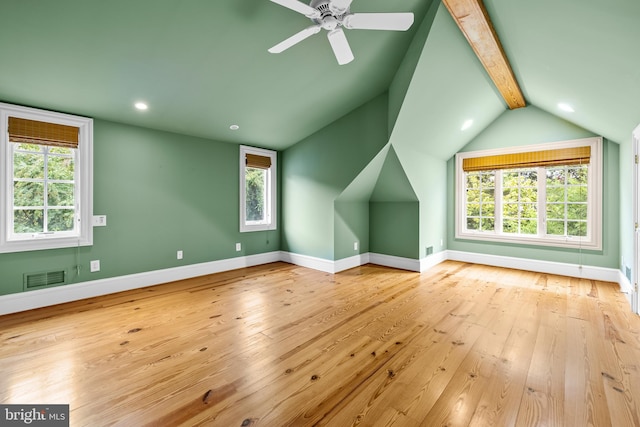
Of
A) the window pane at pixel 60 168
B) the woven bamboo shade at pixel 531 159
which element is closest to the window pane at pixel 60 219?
the window pane at pixel 60 168

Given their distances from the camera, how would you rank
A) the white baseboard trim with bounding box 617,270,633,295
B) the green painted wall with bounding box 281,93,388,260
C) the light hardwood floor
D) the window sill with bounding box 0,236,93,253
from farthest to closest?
the green painted wall with bounding box 281,93,388,260, the white baseboard trim with bounding box 617,270,633,295, the window sill with bounding box 0,236,93,253, the light hardwood floor

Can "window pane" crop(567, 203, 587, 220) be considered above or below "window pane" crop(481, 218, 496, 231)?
above

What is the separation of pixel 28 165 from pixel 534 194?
689 cm

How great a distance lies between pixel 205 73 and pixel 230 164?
6.24ft

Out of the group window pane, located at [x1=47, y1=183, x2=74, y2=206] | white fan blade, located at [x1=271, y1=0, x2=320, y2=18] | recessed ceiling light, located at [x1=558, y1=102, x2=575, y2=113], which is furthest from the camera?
recessed ceiling light, located at [x1=558, y1=102, x2=575, y2=113]

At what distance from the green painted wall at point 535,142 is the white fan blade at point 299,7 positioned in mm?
4302

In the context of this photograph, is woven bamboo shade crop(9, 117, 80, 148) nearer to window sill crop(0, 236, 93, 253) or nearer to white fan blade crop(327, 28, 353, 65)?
window sill crop(0, 236, 93, 253)

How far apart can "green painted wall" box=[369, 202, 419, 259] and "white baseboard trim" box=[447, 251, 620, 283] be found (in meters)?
1.29

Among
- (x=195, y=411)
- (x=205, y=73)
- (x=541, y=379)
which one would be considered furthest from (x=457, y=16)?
(x=195, y=411)

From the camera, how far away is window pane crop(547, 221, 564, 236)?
445cm

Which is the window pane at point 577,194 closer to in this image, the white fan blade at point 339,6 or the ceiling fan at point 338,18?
the ceiling fan at point 338,18

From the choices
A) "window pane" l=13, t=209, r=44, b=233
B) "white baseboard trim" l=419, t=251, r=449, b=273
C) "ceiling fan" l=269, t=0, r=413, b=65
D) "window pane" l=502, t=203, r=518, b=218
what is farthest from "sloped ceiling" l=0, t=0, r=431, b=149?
"window pane" l=502, t=203, r=518, b=218

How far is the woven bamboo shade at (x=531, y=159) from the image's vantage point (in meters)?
4.21

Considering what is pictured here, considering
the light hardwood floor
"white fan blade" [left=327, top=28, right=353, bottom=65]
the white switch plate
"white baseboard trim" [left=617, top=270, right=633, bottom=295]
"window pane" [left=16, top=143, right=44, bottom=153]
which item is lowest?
the light hardwood floor
